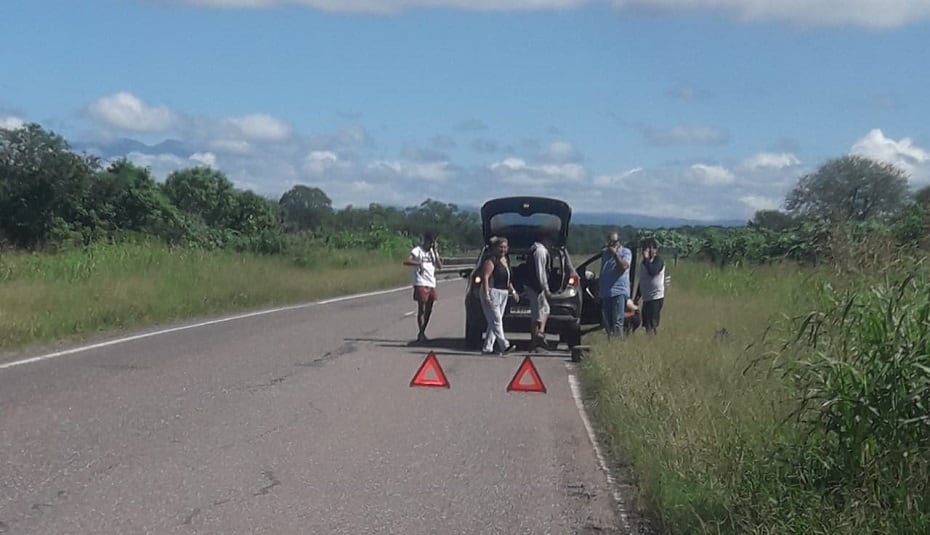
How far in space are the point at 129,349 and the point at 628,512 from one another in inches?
427

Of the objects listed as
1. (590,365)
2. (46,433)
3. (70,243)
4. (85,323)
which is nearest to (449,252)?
(70,243)

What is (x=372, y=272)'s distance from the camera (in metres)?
48.1

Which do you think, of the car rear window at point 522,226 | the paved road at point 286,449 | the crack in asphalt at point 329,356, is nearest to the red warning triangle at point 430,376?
the paved road at point 286,449

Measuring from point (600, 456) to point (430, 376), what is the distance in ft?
14.6

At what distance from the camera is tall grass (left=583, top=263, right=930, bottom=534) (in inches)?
261

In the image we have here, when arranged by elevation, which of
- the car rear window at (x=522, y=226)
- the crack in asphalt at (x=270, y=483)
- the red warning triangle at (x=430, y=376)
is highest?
the car rear window at (x=522, y=226)

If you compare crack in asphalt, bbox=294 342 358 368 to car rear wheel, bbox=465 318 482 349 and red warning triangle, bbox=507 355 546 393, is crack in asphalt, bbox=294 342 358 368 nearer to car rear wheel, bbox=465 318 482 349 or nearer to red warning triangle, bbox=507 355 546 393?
car rear wheel, bbox=465 318 482 349

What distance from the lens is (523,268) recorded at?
19562 mm

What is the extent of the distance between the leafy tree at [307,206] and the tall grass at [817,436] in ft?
274

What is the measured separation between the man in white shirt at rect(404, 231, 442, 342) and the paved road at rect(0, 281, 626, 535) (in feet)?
10.8

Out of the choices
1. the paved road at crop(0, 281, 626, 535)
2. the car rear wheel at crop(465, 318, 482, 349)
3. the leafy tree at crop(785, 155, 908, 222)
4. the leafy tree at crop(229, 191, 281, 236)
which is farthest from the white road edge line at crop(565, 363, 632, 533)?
the leafy tree at crop(229, 191, 281, 236)

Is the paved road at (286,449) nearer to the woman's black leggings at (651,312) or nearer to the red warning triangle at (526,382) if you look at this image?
the red warning triangle at (526,382)

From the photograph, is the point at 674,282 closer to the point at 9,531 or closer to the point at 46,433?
the point at 46,433

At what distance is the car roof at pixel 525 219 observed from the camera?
19516mm
